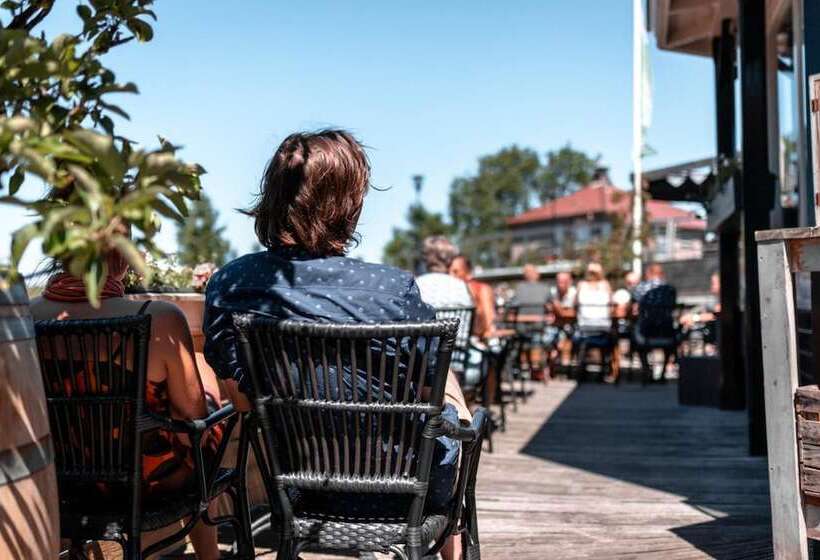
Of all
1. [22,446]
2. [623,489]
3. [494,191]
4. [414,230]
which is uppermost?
[494,191]

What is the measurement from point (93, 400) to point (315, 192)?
2.19ft

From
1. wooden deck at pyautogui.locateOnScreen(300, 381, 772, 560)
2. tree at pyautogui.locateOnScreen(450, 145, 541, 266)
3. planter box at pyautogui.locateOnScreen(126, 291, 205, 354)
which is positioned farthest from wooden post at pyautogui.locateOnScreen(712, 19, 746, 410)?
tree at pyautogui.locateOnScreen(450, 145, 541, 266)

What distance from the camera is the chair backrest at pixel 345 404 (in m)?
1.93

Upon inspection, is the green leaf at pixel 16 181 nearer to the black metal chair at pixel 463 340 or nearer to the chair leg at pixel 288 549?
the chair leg at pixel 288 549

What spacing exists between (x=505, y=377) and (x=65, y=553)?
7.69m

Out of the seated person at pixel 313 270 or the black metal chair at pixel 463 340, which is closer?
the seated person at pixel 313 270

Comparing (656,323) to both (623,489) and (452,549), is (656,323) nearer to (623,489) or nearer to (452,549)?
(623,489)

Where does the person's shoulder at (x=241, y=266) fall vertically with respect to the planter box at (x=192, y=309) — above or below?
above

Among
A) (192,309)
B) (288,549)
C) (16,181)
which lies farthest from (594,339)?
(16,181)

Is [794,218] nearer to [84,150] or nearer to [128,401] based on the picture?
[128,401]

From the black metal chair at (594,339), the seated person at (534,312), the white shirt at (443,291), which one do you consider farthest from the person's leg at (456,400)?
the seated person at (534,312)

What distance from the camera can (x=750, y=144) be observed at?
598 cm

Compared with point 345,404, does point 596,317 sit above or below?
above

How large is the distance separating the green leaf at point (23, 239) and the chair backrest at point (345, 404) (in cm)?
80
